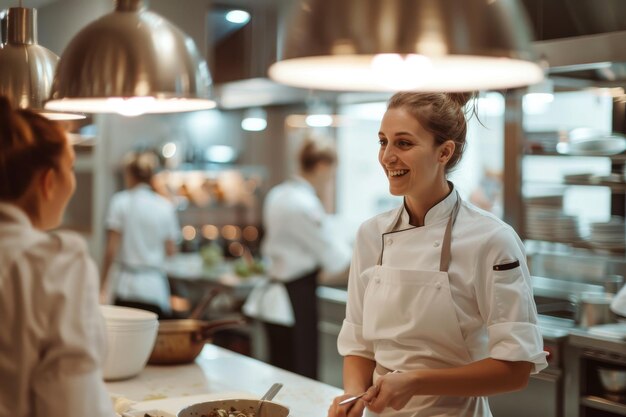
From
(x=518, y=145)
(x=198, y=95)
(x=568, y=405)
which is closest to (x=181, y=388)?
(x=198, y=95)

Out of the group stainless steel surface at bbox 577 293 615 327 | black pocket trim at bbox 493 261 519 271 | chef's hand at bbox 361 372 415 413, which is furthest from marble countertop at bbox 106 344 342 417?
stainless steel surface at bbox 577 293 615 327

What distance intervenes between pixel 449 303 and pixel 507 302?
0.15 metres

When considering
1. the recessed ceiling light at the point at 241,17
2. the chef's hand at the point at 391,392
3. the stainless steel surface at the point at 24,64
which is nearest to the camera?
the chef's hand at the point at 391,392

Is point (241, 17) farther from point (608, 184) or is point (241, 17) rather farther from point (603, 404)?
point (603, 404)

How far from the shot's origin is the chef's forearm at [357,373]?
221 centimetres

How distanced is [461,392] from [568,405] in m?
1.72

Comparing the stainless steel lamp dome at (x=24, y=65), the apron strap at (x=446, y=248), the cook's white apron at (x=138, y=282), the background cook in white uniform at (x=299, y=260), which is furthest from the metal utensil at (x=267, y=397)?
the cook's white apron at (x=138, y=282)

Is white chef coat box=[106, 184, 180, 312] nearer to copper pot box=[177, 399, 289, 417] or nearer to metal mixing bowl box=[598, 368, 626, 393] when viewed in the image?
metal mixing bowl box=[598, 368, 626, 393]

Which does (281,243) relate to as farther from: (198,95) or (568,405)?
(198,95)

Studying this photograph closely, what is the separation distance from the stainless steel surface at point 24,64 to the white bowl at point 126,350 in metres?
0.81

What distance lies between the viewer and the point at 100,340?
1.38 meters

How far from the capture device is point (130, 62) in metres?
1.75

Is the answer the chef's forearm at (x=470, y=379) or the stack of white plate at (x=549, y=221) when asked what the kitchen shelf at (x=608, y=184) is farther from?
the chef's forearm at (x=470, y=379)

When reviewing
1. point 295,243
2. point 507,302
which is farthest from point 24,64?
point 295,243
